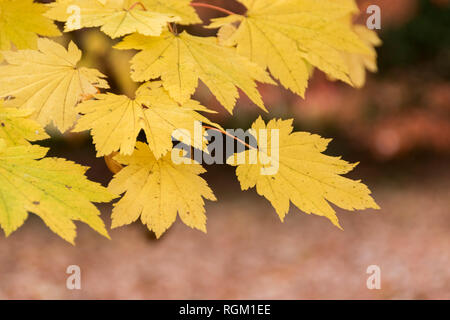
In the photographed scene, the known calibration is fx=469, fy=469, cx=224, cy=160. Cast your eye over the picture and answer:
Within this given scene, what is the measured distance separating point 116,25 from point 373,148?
4993mm

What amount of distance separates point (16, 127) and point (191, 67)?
312 mm

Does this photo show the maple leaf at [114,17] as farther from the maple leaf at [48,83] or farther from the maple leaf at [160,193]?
the maple leaf at [160,193]

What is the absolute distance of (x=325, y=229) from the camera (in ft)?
16.3

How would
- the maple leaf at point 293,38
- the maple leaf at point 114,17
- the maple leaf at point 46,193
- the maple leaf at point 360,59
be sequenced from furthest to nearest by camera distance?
the maple leaf at point 360,59 < the maple leaf at point 293,38 < the maple leaf at point 114,17 < the maple leaf at point 46,193

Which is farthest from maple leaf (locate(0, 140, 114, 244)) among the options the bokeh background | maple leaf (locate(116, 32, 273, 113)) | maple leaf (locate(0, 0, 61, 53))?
the bokeh background

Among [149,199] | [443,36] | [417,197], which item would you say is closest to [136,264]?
[417,197]

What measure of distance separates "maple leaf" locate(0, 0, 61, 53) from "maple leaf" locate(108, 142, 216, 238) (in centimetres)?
35

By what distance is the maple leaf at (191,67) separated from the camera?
0.81m

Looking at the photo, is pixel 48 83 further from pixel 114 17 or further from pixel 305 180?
pixel 305 180

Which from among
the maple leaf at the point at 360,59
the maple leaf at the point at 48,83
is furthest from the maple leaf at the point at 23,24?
the maple leaf at the point at 360,59

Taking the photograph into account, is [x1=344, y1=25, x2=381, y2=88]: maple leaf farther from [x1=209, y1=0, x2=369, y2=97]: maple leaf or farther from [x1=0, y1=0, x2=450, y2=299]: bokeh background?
[x1=0, y1=0, x2=450, y2=299]: bokeh background

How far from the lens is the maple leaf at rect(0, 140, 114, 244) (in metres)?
0.66

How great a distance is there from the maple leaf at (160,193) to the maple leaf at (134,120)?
3.6 inches

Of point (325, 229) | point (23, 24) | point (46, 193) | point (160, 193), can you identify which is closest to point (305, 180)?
point (160, 193)
